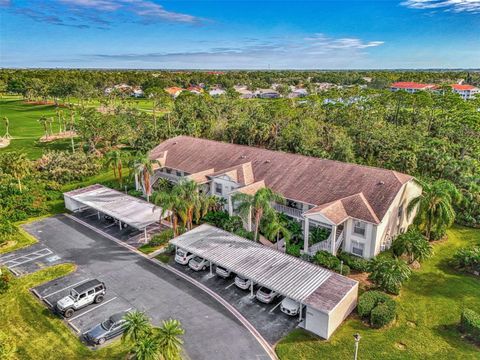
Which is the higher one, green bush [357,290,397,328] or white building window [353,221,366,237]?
white building window [353,221,366,237]

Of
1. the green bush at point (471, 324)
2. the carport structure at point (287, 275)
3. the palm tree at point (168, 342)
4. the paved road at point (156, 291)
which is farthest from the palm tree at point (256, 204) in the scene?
the green bush at point (471, 324)

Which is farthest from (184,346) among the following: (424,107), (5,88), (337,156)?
(5,88)

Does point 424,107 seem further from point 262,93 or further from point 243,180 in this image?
point 262,93

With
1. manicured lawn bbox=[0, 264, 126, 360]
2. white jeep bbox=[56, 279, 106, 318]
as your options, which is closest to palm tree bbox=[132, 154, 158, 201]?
manicured lawn bbox=[0, 264, 126, 360]

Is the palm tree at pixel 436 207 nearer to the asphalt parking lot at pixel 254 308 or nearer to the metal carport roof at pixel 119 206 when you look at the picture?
the asphalt parking lot at pixel 254 308

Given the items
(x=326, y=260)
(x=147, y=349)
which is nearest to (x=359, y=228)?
(x=326, y=260)

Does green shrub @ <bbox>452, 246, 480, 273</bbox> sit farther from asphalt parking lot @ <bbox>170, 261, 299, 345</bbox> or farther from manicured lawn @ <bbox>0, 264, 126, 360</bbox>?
manicured lawn @ <bbox>0, 264, 126, 360</bbox>

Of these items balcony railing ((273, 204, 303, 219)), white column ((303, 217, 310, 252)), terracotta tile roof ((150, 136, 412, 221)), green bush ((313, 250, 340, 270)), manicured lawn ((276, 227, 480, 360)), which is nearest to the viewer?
manicured lawn ((276, 227, 480, 360))

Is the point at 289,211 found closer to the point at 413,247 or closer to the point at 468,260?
the point at 413,247
